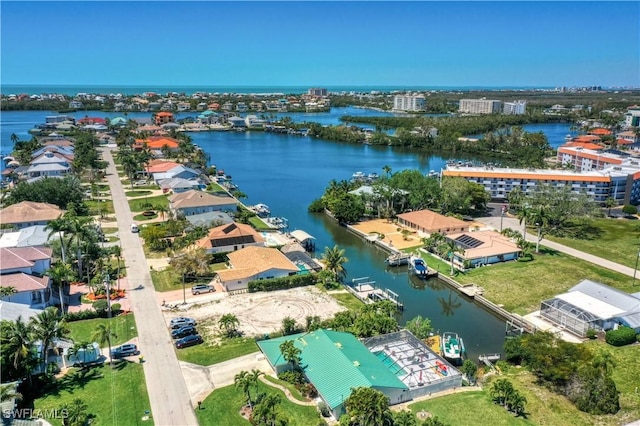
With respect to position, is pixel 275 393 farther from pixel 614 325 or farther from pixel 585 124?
pixel 585 124

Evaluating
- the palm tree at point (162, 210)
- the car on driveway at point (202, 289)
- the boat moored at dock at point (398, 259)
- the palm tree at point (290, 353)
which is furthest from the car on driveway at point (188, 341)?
the palm tree at point (162, 210)

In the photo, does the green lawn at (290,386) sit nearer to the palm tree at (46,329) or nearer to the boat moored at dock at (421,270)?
the palm tree at (46,329)

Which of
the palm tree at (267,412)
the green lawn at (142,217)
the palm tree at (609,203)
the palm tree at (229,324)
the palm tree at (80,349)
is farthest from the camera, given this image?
the palm tree at (609,203)

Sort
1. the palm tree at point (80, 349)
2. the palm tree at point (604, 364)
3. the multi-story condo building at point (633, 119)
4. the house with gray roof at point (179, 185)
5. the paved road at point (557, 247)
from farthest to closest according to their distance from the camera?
the multi-story condo building at point (633, 119), the house with gray roof at point (179, 185), the paved road at point (557, 247), the palm tree at point (80, 349), the palm tree at point (604, 364)

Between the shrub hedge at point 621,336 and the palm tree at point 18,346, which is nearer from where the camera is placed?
the palm tree at point 18,346

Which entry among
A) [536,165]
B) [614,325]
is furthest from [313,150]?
[614,325]

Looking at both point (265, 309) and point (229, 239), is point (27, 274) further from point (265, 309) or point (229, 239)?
point (265, 309)

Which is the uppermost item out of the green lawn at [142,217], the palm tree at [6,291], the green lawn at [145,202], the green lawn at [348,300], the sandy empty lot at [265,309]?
the palm tree at [6,291]

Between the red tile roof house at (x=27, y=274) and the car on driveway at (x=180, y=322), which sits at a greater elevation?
the red tile roof house at (x=27, y=274)

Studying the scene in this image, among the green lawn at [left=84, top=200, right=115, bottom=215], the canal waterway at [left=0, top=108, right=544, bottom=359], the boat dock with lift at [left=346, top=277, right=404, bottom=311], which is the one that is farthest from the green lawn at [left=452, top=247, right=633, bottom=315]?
the green lawn at [left=84, top=200, right=115, bottom=215]

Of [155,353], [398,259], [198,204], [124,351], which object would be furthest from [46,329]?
[198,204]
